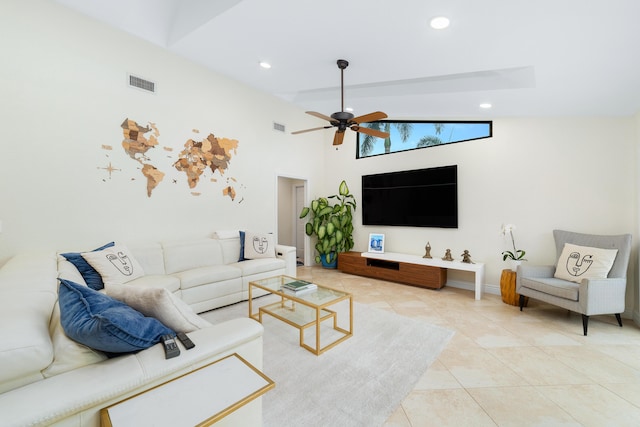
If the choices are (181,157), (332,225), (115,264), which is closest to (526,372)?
(332,225)

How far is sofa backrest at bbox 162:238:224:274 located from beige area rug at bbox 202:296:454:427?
0.91m

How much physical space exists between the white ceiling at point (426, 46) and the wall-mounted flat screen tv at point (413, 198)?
45.6 inches

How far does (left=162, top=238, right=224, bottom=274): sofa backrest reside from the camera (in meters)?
3.55

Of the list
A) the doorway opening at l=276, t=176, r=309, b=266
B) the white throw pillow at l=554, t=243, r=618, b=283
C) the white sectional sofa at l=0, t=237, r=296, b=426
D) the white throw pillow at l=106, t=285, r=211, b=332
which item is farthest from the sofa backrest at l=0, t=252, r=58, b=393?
the doorway opening at l=276, t=176, r=309, b=266

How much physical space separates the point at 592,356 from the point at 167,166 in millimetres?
5208

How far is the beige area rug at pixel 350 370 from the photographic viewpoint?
1718 millimetres

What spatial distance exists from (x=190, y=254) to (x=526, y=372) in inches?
151

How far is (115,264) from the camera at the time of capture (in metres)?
2.87

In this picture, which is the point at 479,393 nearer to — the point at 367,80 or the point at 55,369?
the point at 55,369

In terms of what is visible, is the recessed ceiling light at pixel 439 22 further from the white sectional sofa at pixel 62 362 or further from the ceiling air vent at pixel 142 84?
the ceiling air vent at pixel 142 84

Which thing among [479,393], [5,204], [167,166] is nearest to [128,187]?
[167,166]

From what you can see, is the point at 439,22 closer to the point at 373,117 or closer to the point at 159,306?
the point at 373,117

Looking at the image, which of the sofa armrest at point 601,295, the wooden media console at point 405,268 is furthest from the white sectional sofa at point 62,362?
the wooden media console at point 405,268

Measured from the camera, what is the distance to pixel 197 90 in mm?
4180
